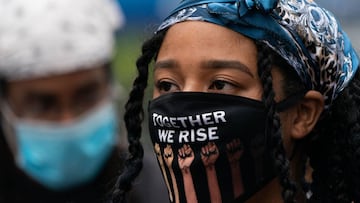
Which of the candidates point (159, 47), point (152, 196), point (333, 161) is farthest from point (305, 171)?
point (152, 196)

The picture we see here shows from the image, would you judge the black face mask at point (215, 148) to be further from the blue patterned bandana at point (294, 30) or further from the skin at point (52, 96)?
the skin at point (52, 96)

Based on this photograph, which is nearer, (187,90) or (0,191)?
(187,90)

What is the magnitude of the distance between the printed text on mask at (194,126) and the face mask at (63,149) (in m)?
3.15

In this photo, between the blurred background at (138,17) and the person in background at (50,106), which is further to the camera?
the blurred background at (138,17)

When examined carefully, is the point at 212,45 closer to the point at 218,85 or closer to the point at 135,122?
the point at 218,85

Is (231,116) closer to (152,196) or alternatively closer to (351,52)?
(351,52)

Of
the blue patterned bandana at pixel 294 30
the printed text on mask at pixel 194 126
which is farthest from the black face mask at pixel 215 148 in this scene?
the blue patterned bandana at pixel 294 30

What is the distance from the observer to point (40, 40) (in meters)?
7.12

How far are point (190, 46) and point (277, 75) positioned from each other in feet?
1.08

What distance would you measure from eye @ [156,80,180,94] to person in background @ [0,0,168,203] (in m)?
2.85

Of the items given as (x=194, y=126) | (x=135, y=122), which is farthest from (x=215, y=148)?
(x=135, y=122)

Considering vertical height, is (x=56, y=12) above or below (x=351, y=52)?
below

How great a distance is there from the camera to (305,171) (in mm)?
4242

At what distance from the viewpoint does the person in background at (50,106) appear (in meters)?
7.04
